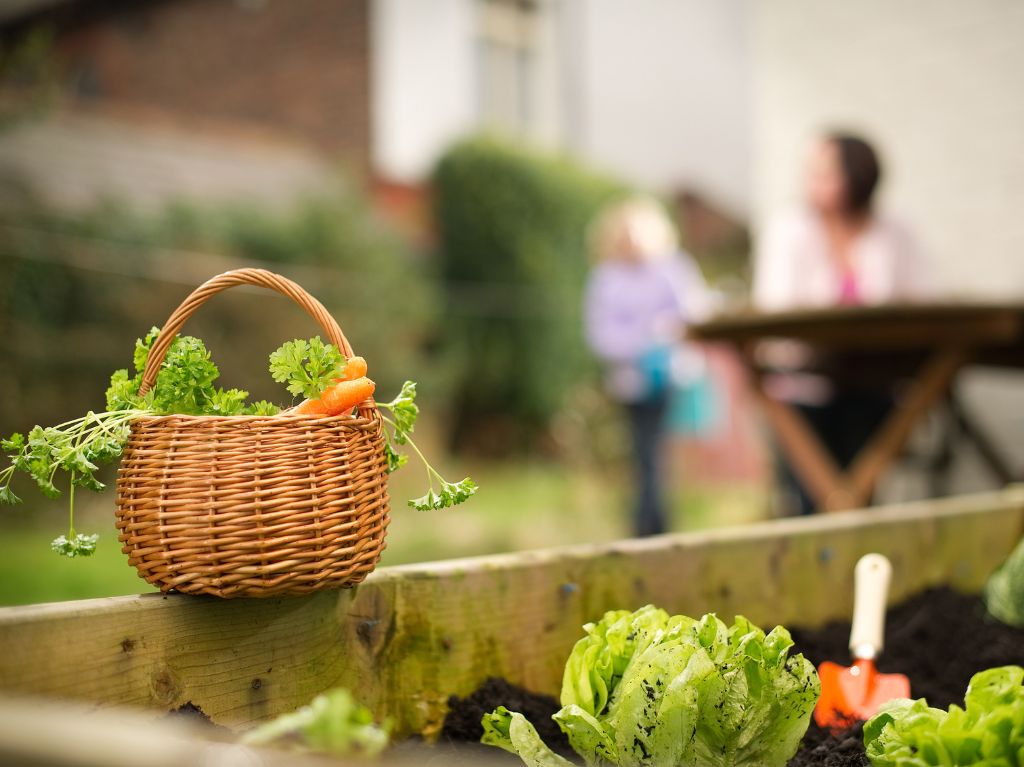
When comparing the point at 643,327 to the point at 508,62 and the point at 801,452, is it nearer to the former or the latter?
the point at 801,452

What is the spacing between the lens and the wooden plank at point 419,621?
1.13m

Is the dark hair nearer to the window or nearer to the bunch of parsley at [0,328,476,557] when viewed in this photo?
the bunch of parsley at [0,328,476,557]

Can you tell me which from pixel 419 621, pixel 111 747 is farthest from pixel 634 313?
pixel 111 747

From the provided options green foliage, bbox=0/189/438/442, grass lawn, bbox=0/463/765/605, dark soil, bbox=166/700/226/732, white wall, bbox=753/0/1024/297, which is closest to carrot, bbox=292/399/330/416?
dark soil, bbox=166/700/226/732

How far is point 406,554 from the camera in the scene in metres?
4.67

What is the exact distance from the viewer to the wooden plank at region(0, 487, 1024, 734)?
1.13m

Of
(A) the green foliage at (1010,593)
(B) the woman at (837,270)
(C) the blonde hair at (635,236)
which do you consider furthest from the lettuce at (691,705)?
(C) the blonde hair at (635,236)

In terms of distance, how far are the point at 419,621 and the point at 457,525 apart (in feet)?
13.5

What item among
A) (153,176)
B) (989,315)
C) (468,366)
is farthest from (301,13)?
(989,315)

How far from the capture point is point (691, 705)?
109cm

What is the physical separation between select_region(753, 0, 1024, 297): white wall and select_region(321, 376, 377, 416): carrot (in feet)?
14.5

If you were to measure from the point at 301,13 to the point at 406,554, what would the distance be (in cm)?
736

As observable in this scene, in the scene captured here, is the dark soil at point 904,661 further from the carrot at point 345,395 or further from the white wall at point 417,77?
the white wall at point 417,77

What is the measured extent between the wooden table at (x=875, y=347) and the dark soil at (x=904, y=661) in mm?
1206
